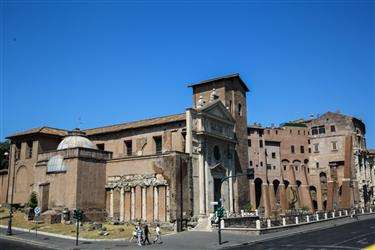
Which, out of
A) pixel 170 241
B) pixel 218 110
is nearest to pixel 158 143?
pixel 218 110

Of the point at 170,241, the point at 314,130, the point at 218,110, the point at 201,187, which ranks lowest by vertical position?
the point at 170,241

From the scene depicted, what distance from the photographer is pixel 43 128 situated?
46.8 metres

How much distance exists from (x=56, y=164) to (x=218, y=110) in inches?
755

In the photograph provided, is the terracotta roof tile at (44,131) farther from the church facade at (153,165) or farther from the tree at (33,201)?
the tree at (33,201)

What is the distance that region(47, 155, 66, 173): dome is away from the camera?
→ 38.9 meters

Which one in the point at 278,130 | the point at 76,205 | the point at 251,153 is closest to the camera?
the point at 76,205

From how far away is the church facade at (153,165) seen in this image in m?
37.3

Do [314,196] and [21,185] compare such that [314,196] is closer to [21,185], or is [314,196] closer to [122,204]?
[122,204]

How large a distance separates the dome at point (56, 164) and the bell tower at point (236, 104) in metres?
17.5

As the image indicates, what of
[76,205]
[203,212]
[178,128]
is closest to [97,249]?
[76,205]

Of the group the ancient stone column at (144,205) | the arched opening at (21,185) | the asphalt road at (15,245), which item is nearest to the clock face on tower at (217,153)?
the ancient stone column at (144,205)

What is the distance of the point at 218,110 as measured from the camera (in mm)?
45219

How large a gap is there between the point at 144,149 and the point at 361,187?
4573cm

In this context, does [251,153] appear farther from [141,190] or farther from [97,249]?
[97,249]
